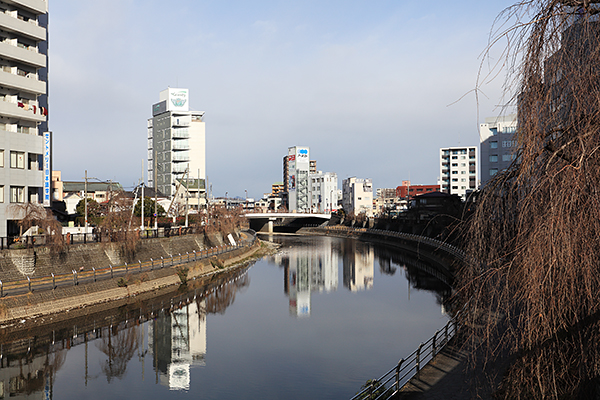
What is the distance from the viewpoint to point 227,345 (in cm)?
2481

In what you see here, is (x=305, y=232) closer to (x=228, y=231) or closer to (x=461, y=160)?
(x=461, y=160)

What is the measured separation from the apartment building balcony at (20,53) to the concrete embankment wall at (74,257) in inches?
632

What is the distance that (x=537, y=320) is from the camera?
6.91 m

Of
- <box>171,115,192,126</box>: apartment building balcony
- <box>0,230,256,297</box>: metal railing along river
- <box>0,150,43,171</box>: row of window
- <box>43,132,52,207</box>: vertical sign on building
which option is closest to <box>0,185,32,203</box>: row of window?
<box>0,150,43,171</box>: row of window

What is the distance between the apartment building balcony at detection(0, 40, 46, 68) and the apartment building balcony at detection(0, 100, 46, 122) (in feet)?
12.0

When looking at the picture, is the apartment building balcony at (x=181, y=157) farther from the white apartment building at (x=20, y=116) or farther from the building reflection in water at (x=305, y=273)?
the white apartment building at (x=20, y=116)

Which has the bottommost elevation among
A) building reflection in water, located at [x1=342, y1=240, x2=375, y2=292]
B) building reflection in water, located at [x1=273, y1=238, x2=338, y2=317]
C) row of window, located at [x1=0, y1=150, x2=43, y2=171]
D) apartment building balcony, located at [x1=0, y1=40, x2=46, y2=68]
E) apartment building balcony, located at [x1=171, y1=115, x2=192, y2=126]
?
building reflection in water, located at [x1=342, y1=240, x2=375, y2=292]

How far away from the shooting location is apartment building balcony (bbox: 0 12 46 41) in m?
35.3

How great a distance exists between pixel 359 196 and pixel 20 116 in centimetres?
Answer: 10908

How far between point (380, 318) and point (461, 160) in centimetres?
10137

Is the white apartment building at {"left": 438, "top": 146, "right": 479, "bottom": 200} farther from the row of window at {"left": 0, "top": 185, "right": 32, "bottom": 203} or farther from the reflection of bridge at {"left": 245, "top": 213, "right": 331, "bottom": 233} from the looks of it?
the row of window at {"left": 0, "top": 185, "right": 32, "bottom": 203}

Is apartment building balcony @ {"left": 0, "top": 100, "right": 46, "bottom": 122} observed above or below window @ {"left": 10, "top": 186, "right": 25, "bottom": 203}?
above

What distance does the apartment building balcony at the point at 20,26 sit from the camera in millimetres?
35281

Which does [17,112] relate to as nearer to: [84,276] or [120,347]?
[84,276]
